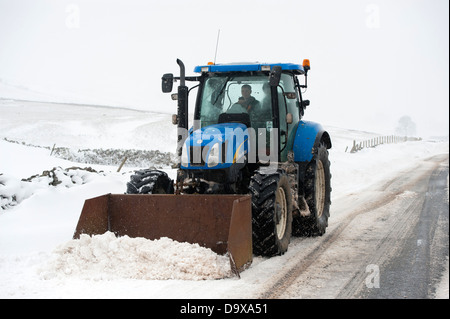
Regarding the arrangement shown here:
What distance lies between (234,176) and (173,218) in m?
0.79

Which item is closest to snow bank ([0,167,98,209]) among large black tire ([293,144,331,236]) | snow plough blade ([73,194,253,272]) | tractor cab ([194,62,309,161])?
snow plough blade ([73,194,253,272])

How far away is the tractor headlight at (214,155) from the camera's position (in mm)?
5582

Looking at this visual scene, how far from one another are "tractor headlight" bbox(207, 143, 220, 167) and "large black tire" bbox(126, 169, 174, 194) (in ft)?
2.96

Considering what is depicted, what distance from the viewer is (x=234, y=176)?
5707 mm

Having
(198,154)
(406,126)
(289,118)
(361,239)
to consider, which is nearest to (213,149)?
(198,154)

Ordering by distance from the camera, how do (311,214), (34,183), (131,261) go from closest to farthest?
1. (131,261)
2. (311,214)
3. (34,183)

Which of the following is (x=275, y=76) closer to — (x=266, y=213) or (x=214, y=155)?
(x=214, y=155)

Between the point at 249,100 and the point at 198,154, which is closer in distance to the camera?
the point at 198,154

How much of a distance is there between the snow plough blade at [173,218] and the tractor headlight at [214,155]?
1.35 feet

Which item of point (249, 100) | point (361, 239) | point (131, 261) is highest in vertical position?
point (249, 100)

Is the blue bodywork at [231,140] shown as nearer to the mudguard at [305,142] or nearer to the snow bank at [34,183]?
the mudguard at [305,142]

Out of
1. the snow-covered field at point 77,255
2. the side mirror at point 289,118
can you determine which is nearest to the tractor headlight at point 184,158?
the snow-covered field at point 77,255
